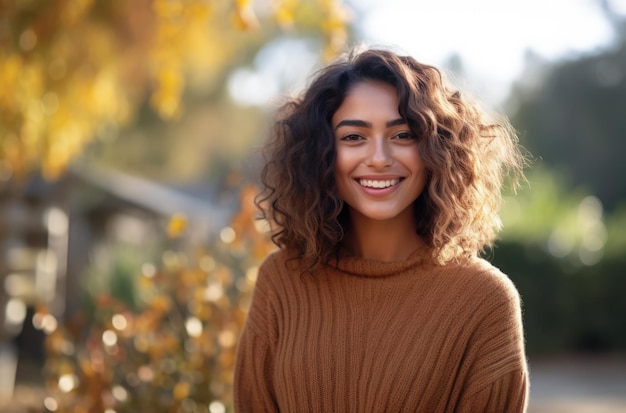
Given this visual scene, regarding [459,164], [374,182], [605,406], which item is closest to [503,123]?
[459,164]

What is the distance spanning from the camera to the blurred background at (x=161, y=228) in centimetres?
476

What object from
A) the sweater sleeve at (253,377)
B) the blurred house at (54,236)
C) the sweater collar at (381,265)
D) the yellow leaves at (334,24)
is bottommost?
the blurred house at (54,236)

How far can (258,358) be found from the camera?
9.53ft

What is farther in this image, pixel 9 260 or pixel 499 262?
pixel 499 262

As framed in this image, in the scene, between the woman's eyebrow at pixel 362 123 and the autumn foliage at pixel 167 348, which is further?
the autumn foliage at pixel 167 348

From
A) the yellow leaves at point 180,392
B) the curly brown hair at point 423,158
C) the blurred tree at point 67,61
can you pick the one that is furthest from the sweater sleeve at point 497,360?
the blurred tree at point 67,61

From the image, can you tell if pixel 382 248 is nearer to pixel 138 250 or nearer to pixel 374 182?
pixel 374 182

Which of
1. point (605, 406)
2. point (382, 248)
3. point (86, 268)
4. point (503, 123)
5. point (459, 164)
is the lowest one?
point (86, 268)

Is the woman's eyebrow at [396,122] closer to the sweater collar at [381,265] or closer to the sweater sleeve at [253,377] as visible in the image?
the sweater collar at [381,265]

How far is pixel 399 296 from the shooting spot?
110 inches

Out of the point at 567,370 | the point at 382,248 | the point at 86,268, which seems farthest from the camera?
the point at 86,268

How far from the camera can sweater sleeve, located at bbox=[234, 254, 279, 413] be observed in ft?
9.51

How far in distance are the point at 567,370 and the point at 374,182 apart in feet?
31.2

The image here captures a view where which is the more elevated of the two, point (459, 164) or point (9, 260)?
point (459, 164)
